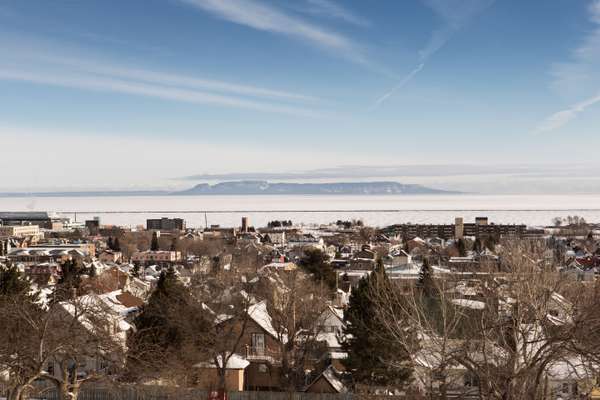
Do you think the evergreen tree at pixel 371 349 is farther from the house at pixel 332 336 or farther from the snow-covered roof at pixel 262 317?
the snow-covered roof at pixel 262 317

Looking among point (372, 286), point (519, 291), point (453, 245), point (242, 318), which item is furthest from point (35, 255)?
point (519, 291)

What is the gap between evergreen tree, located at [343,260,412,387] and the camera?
58.5ft

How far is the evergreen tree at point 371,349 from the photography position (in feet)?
58.5

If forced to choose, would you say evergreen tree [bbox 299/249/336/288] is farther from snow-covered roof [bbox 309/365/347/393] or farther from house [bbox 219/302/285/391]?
snow-covered roof [bbox 309/365/347/393]

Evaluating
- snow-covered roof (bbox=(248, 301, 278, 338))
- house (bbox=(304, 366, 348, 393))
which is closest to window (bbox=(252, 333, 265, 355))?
snow-covered roof (bbox=(248, 301, 278, 338))

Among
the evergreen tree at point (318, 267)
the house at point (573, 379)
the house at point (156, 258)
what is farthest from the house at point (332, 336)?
the house at point (156, 258)

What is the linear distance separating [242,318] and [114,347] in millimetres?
10416

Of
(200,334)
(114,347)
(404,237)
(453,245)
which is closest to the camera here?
(114,347)

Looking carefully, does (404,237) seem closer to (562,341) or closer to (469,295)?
(469,295)

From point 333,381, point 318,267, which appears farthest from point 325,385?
point 318,267

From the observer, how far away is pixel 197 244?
295 ft

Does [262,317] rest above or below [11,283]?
below

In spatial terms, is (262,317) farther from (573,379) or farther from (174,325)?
(573,379)

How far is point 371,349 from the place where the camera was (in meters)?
18.0
